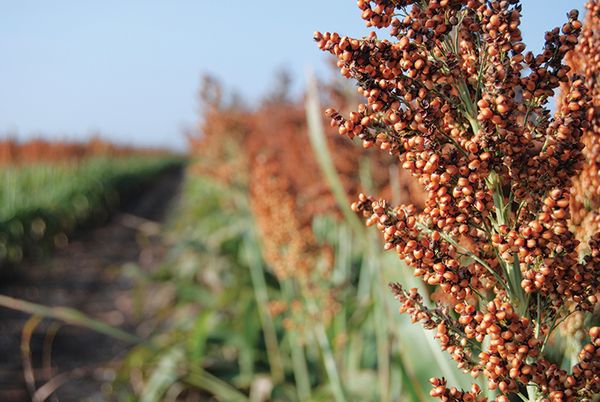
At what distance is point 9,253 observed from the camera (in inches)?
307

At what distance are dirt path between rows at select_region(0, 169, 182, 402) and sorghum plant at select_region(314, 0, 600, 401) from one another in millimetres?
1499

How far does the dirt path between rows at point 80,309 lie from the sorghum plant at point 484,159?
150cm

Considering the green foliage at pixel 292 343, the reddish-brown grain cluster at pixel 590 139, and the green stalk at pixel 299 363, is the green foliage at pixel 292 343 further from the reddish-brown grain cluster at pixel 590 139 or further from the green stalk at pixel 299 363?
the reddish-brown grain cluster at pixel 590 139

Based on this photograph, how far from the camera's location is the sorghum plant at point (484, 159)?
0.71 meters

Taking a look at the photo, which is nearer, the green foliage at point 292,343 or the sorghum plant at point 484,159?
the sorghum plant at point 484,159

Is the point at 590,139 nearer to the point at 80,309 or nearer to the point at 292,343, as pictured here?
the point at 292,343

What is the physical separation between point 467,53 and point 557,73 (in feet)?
0.36

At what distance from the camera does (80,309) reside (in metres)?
6.46

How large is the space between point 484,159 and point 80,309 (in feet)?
20.9

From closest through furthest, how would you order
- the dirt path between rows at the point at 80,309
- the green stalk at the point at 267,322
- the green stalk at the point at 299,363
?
Result: the green stalk at the point at 299,363 → the green stalk at the point at 267,322 → the dirt path between rows at the point at 80,309

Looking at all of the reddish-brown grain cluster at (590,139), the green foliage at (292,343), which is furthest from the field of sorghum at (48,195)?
the reddish-brown grain cluster at (590,139)

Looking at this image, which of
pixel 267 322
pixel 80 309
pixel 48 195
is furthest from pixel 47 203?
pixel 267 322

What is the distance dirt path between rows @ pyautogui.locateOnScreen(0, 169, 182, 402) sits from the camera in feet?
11.8

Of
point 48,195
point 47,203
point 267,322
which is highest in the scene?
point 48,195
